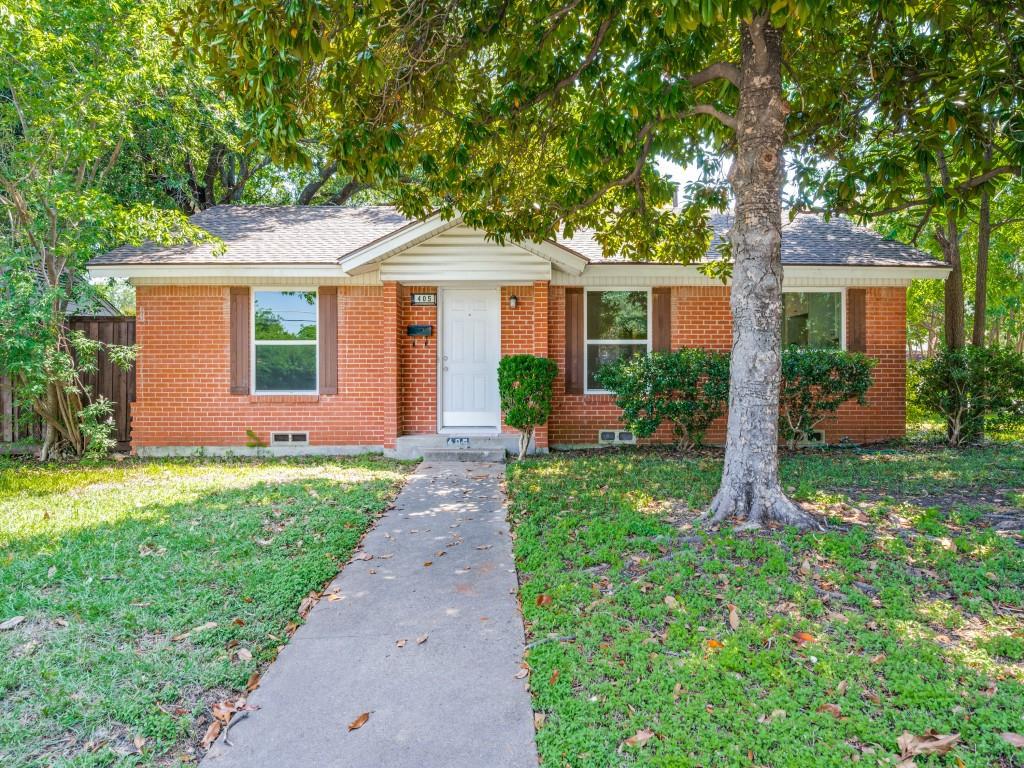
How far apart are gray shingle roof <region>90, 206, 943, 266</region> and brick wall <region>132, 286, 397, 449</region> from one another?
0.61 meters

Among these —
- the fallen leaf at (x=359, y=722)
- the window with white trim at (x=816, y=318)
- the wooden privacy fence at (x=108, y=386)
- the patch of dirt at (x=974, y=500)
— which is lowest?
the fallen leaf at (x=359, y=722)

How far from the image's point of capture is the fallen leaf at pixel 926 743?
224cm

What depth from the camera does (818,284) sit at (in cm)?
964

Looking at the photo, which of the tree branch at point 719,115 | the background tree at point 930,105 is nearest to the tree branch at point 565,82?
the tree branch at point 719,115

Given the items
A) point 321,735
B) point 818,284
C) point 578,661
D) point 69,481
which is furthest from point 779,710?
point 818,284

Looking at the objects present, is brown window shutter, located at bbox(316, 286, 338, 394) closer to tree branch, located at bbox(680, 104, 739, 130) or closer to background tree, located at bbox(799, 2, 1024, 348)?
tree branch, located at bbox(680, 104, 739, 130)

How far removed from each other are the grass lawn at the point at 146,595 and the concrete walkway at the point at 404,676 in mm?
236

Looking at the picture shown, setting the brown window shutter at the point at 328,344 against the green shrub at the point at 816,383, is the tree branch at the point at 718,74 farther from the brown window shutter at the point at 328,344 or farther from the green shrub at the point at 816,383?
the brown window shutter at the point at 328,344

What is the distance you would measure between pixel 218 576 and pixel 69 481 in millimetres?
4592

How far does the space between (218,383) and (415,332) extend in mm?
3364

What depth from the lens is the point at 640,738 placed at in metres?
2.38

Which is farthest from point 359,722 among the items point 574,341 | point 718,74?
point 574,341

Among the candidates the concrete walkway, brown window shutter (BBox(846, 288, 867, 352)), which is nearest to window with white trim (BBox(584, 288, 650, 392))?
brown window shutter (BBox(846, 288, 867, 352))

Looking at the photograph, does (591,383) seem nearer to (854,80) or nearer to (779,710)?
(854,80)
